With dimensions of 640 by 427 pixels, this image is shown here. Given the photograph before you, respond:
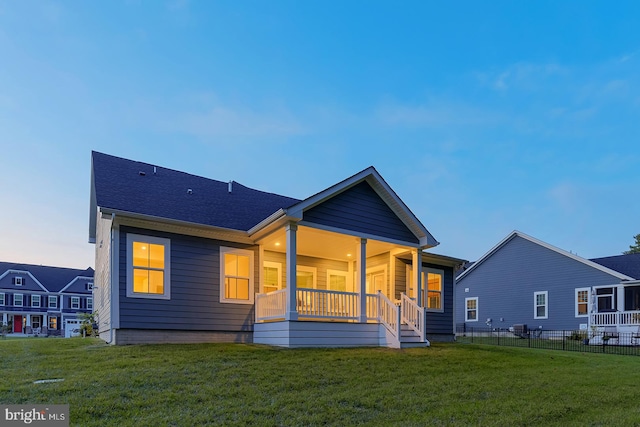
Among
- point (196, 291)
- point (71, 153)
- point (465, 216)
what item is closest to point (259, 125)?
point (71, 153)

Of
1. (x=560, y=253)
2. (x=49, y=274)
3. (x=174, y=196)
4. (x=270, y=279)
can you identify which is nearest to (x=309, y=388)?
(x=270, y=279)

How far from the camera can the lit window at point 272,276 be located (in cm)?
1311

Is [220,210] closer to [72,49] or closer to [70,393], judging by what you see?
[70,393]

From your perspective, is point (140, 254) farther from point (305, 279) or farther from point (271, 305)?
point (305, 279)

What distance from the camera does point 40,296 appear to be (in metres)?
48.4

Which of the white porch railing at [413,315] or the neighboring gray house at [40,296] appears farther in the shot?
the neighboring gray house at [40,296]

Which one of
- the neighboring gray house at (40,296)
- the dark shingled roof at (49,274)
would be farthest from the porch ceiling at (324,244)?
the dark shingled roof at (49,274)

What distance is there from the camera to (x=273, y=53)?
22344 millimetres

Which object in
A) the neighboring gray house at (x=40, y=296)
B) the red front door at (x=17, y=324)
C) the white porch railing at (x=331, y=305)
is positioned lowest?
the red front door at (x=17, y=324)

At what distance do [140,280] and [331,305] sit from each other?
492 cm

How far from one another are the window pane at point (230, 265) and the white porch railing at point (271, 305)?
0.97 metres

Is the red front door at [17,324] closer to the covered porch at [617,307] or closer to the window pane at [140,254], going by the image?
the window pane at [140,254]

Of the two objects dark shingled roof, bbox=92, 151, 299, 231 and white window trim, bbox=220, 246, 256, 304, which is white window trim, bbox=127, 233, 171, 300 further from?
white window trim, bbox=220, 246, 256, 304

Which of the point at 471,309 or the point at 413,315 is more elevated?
the point at 413,315
